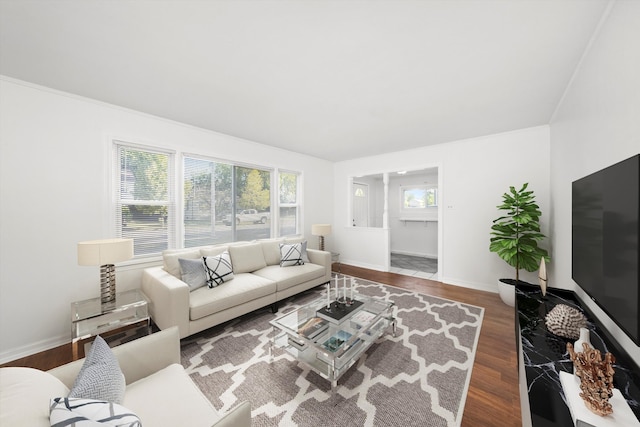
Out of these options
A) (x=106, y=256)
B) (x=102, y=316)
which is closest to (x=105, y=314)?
(x=102, y=316)

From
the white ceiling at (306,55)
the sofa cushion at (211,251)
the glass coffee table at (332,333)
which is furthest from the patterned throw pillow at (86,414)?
the sofa cushion at (211,251)

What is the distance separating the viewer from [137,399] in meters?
1.09

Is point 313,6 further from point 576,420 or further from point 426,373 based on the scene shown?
point 426,373

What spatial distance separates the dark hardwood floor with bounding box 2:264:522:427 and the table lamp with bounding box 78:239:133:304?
0.67m

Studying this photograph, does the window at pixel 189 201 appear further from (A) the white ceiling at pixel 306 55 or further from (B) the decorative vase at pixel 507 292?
(B) the decorative vase at pixel 507 292

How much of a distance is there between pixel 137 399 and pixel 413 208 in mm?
6574

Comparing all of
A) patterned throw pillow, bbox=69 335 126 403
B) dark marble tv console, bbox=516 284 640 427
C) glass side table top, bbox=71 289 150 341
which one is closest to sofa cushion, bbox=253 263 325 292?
glass side table top, bbox=71 289 150 341

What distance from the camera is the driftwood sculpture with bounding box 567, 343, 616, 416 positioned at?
2.69 ft

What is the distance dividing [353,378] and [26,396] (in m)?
1.77

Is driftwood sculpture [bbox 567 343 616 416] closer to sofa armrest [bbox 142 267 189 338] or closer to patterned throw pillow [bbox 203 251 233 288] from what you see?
sofa armrest [bbox 142 267 189 338]

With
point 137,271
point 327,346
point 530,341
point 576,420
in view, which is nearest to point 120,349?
point 327,346

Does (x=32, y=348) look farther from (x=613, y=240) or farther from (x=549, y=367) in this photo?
(x=613, y=240)

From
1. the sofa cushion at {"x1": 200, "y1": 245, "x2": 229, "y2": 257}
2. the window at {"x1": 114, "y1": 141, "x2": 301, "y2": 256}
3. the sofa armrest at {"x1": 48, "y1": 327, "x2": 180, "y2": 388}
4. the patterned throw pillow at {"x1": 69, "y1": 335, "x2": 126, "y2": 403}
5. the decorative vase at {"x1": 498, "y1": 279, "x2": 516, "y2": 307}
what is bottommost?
the decorative vase at {"x1": 498, "y1": 279, "x2": 516, "y2": 307}

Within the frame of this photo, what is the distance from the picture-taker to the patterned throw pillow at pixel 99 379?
2.80 feet
